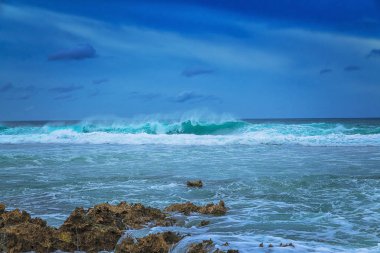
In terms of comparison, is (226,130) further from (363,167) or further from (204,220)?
(204,220)

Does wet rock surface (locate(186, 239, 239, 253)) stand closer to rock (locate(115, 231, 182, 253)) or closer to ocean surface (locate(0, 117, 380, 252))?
ocean surface (locate(0, 117, 380, 252))

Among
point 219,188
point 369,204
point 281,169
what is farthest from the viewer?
point 281,169

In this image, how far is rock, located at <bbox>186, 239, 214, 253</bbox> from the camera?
3945 millimetres

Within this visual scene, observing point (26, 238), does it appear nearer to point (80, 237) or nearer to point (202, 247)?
point (80, 237)

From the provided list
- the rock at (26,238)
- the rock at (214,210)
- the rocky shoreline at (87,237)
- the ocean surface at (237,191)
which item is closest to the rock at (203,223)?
the ocean surface at (237,191)

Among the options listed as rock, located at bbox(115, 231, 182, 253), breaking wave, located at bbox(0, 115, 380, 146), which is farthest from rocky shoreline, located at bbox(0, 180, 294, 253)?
breaking wave, located at bbox(0, 115, 380, 146)

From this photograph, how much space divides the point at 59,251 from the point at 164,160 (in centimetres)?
872

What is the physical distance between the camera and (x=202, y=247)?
399 cm

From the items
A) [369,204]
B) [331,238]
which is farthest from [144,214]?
[369,204]

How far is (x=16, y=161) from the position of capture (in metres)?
13.3

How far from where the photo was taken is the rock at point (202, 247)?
3.95 metres

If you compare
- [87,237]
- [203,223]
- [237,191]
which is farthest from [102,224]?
[237,191]

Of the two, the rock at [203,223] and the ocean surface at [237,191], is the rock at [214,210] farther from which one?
the rock at [203,223]

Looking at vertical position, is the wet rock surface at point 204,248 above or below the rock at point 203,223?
above
